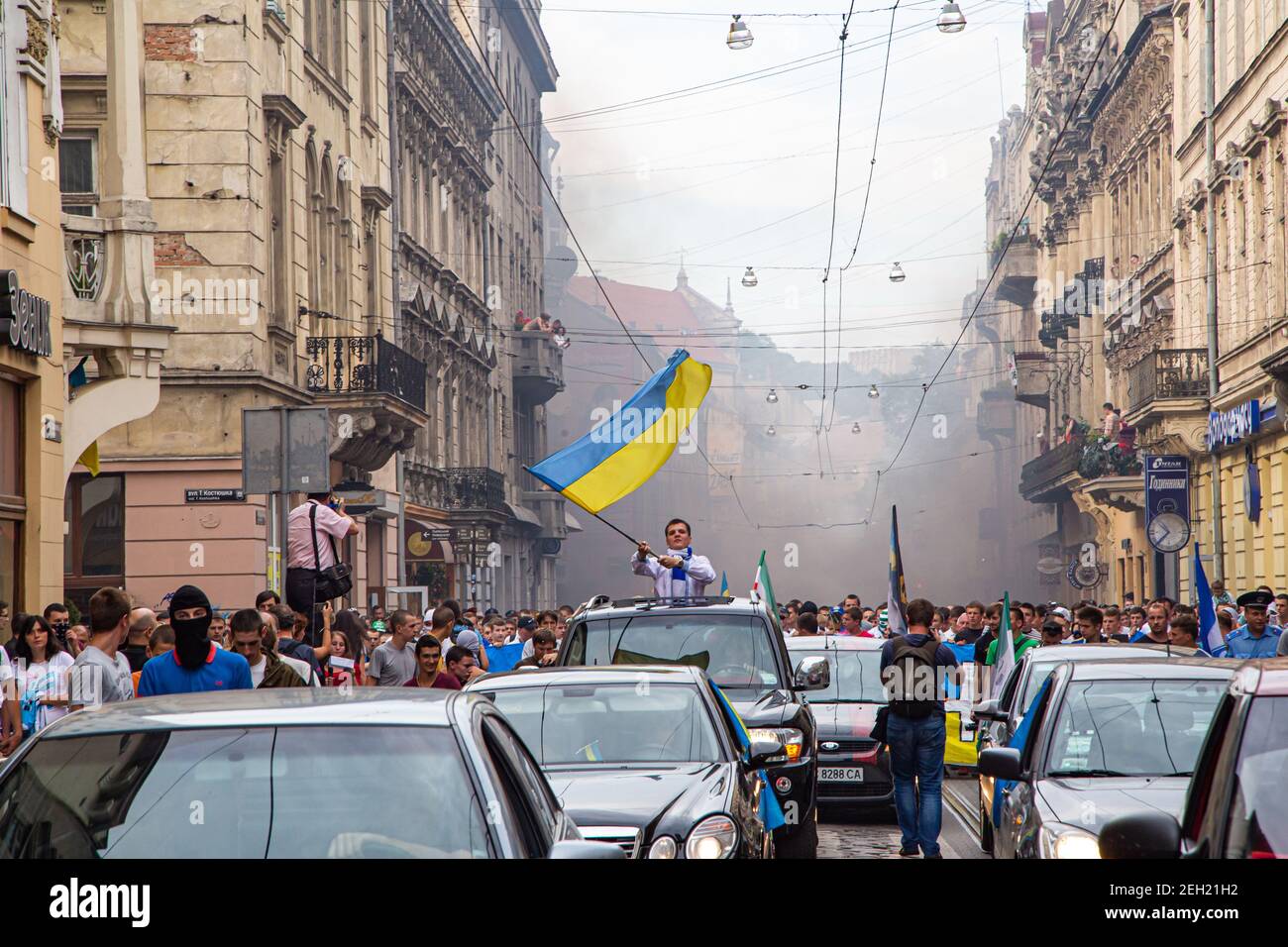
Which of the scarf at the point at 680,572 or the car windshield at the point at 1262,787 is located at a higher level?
the scarf at the point at 680,572

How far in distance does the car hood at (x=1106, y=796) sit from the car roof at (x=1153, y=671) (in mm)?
732

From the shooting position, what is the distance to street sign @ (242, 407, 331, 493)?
13.6 metres

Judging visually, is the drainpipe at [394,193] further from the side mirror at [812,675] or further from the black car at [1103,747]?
the black car at [1103,747]

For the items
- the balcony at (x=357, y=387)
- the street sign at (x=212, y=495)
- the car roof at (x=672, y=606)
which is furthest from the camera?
the balcony at (x=357, y=387)

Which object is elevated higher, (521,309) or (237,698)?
(521,309)

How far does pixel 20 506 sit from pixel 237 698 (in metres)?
12.5

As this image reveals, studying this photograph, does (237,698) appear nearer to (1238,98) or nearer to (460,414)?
(1238,98)

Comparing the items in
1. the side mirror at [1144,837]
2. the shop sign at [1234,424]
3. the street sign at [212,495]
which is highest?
the shop sign at [1234,424]

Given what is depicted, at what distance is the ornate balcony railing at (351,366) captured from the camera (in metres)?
30.1

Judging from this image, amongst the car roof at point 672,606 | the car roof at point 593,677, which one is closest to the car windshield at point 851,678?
the car roof at point 672,606

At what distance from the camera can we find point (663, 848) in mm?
8336

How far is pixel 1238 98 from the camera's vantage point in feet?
114

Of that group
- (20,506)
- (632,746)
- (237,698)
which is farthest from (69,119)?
(237,698)

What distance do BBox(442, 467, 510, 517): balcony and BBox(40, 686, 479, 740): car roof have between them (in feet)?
125
